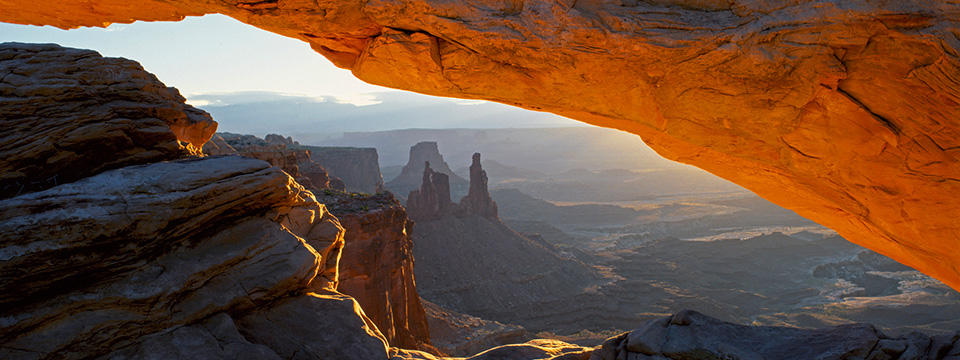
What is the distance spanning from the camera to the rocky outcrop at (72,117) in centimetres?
794

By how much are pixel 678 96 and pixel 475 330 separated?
32474mm

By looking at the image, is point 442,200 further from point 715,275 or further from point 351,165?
point 351,165

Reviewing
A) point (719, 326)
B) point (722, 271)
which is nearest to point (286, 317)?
point (719, 326)

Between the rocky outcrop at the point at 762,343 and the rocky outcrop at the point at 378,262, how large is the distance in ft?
58.8

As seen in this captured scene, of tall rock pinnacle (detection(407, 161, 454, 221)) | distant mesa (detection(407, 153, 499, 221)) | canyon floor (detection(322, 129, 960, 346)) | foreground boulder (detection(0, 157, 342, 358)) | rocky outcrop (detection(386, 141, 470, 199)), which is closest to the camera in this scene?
foreground boulder (detection(0, 157, 342, 358))

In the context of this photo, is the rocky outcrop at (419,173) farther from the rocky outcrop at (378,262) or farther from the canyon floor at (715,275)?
the rocky outcrop at (378,262)

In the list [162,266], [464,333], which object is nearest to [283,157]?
[464,333]

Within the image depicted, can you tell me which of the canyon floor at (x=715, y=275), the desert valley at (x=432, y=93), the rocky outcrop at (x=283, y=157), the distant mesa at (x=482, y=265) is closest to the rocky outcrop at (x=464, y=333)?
the canyon floor at (x=715, y=275)

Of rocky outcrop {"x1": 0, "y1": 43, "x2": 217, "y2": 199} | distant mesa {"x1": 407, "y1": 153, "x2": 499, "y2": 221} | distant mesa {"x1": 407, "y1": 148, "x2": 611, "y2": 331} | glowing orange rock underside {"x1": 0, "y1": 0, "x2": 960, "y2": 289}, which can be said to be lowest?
distant mesa {"x1": 407, "y1": 148, "x2": 611, "y2": 331}

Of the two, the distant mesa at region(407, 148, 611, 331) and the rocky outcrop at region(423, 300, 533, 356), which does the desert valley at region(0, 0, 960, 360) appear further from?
the distant mesa at region(407, 148, 611, 331)

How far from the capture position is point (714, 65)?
10.2 m

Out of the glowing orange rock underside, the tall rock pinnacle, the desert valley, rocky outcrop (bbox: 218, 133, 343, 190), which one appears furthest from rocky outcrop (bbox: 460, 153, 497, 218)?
the glowing orange rock underside

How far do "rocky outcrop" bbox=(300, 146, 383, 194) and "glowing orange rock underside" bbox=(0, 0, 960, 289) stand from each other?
90.5 metres

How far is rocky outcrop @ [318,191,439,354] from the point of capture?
87.0ft
